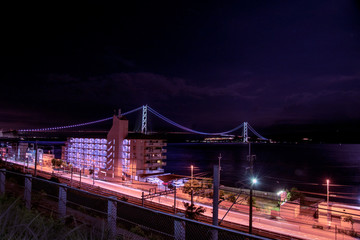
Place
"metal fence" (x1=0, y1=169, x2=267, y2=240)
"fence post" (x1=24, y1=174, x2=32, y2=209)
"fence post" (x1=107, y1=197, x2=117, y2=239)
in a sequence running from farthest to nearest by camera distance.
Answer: "fence post" (x1=24, y1=174, x2=32, y2=209), "fence post" (x1=107, y1=197, x2=117, y2=239), "metal fence" (x1=0, y1=169, x2=267, y2=240)

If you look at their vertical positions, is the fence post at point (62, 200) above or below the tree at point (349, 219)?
above

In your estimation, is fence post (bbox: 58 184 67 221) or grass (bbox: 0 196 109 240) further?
fence post (bbox: 58 184 67 221)

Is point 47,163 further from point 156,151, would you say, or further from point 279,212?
point 279,212

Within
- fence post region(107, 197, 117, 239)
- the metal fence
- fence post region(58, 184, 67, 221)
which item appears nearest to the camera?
the metal fence

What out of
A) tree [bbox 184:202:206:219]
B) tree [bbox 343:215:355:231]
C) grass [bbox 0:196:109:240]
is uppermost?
grass [bbox 0:196:109:240]

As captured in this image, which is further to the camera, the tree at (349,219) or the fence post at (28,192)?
the tree at (349,219)

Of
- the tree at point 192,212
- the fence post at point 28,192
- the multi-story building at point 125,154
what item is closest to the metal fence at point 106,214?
the fence post at point 28,192

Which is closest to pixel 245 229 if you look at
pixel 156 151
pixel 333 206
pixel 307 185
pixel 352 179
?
pixel 333 206

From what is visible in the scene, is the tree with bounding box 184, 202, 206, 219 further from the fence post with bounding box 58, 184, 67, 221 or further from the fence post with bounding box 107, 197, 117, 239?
the fence post with bounding box 107, 197, 117, 239

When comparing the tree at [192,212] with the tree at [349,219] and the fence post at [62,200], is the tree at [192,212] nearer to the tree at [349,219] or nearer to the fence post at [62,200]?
the tree at [349,219]

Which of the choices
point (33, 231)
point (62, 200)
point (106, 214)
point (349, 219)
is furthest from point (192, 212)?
point (33, 231)

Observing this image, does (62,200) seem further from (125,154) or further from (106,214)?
(125,154)

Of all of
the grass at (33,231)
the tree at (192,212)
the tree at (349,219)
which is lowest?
the tree at (349,219)

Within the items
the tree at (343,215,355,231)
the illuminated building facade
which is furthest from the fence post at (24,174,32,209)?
the illuminated building facade
